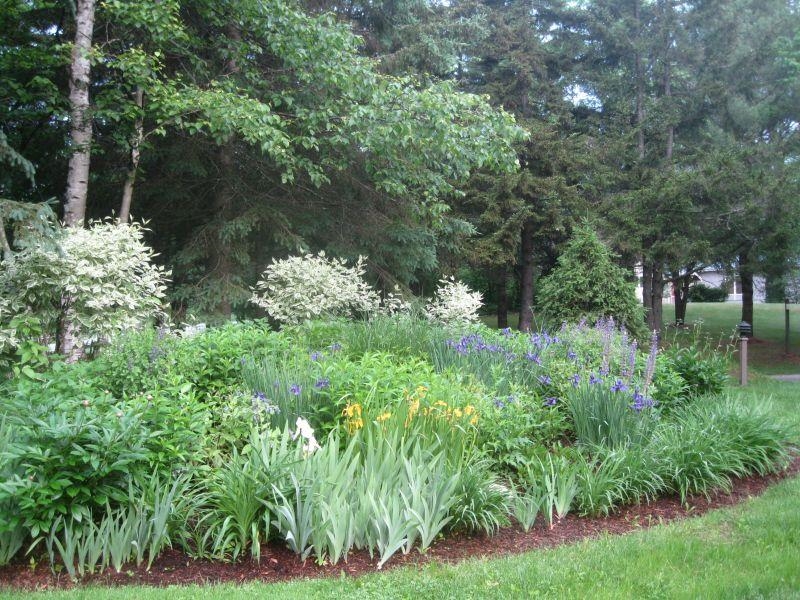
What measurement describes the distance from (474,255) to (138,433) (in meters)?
14.1

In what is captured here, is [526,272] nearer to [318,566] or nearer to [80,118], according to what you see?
[80,118]

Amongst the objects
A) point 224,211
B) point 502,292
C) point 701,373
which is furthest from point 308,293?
point 502,292

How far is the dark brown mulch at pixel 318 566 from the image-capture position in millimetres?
3326

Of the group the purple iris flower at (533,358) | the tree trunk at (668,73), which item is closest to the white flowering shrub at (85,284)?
the purple iris flower at (533,358)

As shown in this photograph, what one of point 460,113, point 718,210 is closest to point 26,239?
point 460,113

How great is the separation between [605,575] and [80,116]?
895cm

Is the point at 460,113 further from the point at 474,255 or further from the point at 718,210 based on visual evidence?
the point at 718,210

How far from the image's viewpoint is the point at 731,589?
3.13 m

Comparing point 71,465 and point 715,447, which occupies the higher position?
point 71,465

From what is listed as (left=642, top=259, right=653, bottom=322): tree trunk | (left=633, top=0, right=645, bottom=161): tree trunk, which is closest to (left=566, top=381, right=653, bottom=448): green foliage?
(left=642, top=259, right=653, bottom=322): tree trunk

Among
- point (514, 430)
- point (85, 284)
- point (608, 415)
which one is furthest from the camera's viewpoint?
point (85, 284)

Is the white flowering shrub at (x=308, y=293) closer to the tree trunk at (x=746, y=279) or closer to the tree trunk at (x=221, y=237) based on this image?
the tree trunk at (x=221, y=237)

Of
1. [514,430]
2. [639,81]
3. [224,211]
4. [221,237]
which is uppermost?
[639,81]

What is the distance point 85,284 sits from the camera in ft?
24.6
